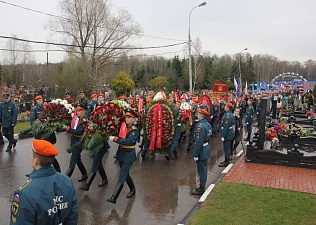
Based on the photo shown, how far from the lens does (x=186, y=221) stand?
5258mm

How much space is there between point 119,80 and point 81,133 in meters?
→ 25.6

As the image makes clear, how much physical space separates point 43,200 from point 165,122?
6.90 m

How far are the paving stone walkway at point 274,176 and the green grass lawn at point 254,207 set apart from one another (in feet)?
1.53

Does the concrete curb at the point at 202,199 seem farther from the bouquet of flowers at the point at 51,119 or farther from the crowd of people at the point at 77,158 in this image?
the bouquet of flowers at the point at 51,119

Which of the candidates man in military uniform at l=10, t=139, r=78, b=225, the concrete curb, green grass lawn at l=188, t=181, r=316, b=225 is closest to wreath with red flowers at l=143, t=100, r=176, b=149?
the concrete curb

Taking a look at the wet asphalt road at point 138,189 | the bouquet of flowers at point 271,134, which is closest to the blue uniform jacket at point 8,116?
the wet asphalt road at point 138,189

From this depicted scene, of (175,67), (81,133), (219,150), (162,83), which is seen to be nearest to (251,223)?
(81,133)

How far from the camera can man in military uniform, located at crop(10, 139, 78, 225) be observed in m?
2.51

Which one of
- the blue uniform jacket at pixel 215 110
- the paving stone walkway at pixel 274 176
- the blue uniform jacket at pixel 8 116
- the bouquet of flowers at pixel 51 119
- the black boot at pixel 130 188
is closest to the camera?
the black boot at pixel 130 188

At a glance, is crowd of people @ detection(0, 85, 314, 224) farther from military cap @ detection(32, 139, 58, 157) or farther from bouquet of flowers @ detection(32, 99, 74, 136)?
bouquet of flowers @ detection(32, 99, 74, 136)

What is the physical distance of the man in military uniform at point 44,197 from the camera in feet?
8.23

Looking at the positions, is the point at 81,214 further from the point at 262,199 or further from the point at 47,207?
the point at 262,199

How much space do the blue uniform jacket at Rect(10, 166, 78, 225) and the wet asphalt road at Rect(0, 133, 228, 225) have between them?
2.62 m

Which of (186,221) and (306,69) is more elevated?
(306,69)
